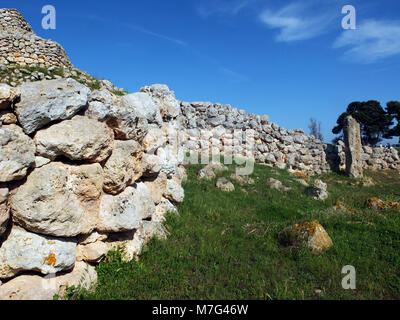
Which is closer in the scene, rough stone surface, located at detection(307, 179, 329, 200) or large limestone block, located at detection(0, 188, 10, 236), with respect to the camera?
large limestone block, located at detection(0, 188, 10, 236)

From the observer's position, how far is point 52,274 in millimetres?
3572

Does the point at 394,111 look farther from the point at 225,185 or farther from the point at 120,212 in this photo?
the point at 120,212

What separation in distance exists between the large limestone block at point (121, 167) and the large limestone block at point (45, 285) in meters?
1.35

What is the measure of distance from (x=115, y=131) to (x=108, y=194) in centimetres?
116

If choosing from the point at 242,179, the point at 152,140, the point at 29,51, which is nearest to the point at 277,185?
the point at 242,179

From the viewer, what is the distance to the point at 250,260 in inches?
196

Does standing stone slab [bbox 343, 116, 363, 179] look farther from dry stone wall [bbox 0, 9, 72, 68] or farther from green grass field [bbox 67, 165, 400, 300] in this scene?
dry stone wall [bbox 0, 9, 72, 68]

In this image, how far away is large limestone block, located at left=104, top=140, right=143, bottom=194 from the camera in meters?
4.52

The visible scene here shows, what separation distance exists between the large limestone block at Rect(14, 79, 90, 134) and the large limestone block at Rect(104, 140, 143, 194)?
0.97m

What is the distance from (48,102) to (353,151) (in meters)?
16.7

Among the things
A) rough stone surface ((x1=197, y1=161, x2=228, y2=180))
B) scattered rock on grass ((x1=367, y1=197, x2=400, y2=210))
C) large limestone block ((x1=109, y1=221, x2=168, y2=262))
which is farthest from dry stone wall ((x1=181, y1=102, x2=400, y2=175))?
large limestone block ((x1=109, y1=221, x2=168, y2=262))

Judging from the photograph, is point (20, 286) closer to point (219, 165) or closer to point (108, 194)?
point (108, 194)

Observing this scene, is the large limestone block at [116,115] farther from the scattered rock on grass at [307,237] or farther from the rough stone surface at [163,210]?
the scattered rock on grass at [307,237]
